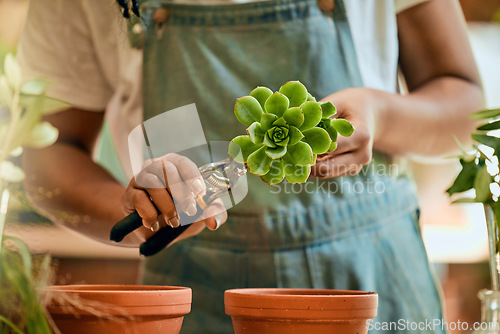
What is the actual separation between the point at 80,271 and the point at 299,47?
272 millimetres

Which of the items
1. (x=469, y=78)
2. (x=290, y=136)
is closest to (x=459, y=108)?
(x=469, y=78)

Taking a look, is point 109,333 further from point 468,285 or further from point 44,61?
point 468,285

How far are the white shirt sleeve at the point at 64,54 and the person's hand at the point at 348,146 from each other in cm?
29

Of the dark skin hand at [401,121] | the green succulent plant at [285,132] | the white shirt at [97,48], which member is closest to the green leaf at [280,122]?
the green succulent plant at [285,132]

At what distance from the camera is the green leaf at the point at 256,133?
0.81ft

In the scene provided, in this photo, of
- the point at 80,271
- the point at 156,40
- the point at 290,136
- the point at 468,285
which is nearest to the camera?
the point at 290,136

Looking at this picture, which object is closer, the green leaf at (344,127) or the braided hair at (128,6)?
the green leaf at (344,127)

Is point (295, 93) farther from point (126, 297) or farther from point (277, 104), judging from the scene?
point (126, 297)

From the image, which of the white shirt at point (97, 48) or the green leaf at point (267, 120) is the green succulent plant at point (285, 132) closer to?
the green leaf at point (267, 120)

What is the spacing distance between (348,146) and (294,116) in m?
0.08

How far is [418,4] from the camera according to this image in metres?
0.48

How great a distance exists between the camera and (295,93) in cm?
26

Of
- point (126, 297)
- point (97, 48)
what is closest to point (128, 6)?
point (97, 48)

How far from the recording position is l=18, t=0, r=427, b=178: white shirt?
47cm
